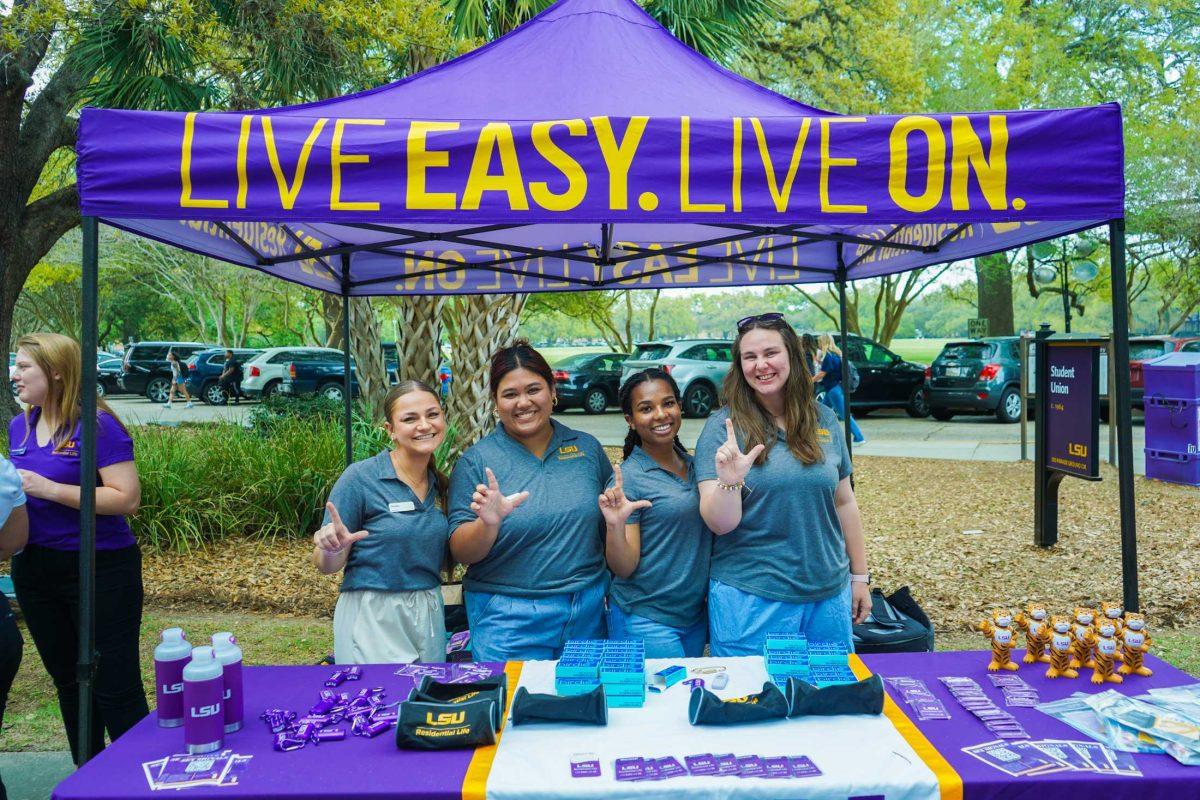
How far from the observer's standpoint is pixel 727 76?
12.3ft

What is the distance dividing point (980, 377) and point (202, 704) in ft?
48.5

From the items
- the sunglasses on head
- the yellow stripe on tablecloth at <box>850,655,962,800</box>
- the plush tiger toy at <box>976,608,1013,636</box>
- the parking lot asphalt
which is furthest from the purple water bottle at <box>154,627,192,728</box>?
the parking lot asphalt

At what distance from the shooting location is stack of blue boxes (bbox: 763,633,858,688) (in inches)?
89.0

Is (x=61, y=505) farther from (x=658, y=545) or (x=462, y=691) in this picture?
(x=658, y=545)

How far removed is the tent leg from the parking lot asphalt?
5.98m

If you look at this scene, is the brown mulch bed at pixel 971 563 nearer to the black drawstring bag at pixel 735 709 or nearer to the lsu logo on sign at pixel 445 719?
the black drawstring bag at pixel 735 709

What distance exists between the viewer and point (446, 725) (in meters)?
1.99

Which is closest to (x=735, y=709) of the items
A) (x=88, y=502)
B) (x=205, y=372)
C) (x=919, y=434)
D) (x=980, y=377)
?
(x=88, y=502)

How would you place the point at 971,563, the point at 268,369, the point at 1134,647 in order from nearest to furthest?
the point at 1134,647 → the point at 971,563 → the point at 268,369

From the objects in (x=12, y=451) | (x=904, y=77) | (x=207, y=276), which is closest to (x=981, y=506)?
(x=12, y=451)

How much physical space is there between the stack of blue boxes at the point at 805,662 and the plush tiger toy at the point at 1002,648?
1.33 feet

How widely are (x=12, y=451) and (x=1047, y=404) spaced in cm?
676

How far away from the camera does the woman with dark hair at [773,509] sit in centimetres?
262

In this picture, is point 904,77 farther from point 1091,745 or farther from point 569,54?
point 1091,745
